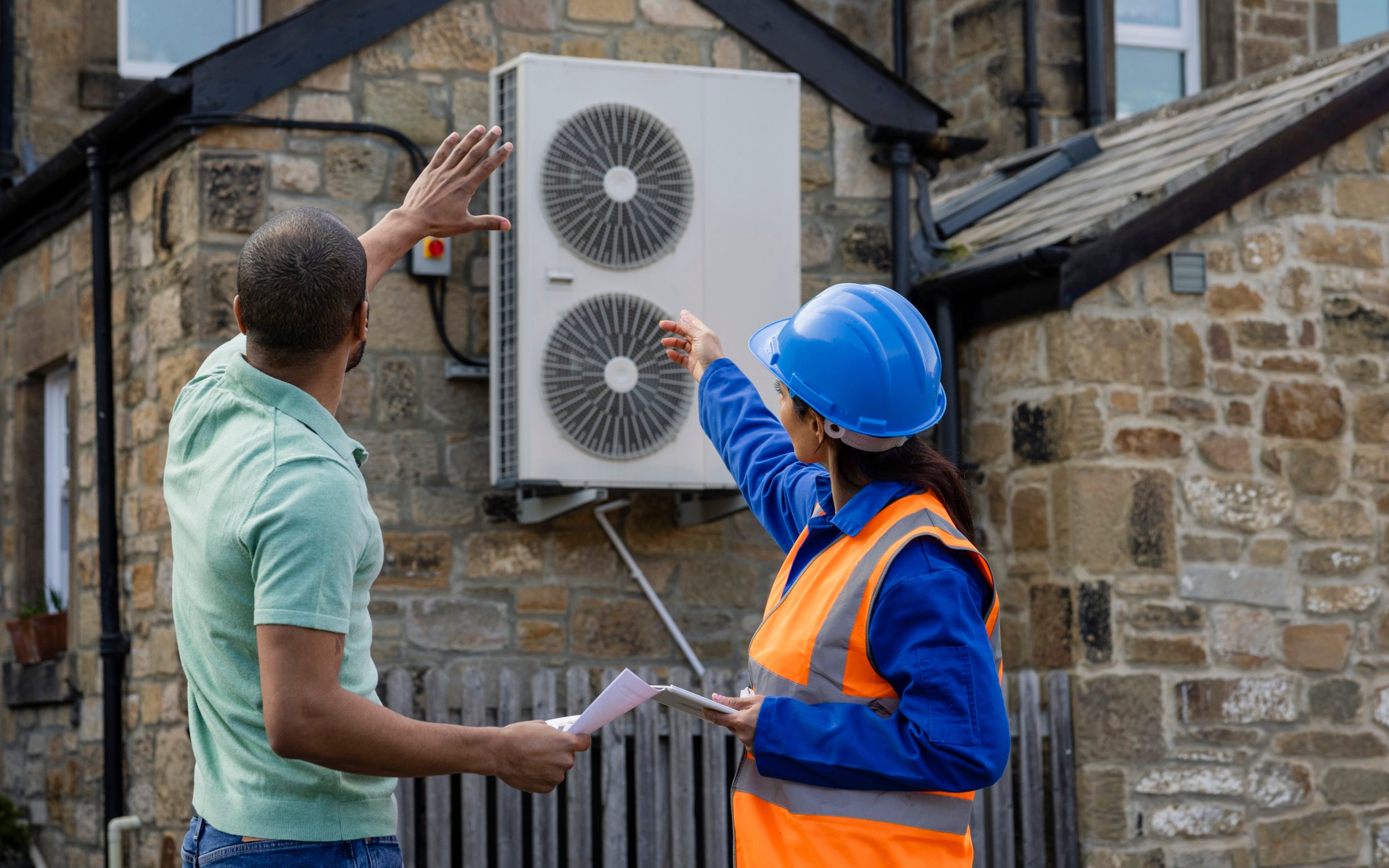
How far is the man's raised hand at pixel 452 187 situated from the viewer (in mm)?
3053

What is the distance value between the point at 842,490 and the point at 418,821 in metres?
3.14

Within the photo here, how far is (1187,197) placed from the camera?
6.06 m

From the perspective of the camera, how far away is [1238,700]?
5.96m

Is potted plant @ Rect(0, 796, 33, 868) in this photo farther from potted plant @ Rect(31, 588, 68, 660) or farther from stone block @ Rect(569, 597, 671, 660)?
stone block @ Rect(569, 597, 671, 660)

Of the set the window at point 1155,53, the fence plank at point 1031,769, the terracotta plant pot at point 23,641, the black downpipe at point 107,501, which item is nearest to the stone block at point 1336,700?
the fence plank at point 1031,769

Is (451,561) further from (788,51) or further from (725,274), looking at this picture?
(788,51)

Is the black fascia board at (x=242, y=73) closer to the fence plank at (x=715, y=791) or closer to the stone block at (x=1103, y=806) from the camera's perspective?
the fence plank at (x=715, y=791)

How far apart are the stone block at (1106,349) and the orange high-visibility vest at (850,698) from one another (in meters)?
3.32

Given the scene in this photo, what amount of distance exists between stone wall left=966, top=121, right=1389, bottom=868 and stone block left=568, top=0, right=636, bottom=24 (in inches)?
73.1

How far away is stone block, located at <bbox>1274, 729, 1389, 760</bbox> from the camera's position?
6016 millimetres

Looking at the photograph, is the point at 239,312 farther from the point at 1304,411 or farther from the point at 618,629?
the point at 1304,411

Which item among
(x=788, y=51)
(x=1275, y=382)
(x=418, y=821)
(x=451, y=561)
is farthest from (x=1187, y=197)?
(x=418, y=821)

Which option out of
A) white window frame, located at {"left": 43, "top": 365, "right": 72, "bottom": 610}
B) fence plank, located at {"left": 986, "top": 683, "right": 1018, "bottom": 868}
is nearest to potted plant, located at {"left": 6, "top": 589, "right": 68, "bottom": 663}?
white window frame, located at {"left": 43, "top": 365, "right": 72, "bottom": 610}

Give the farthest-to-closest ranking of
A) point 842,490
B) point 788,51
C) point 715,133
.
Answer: point 788,51 < point 715,133 < point 842,490
